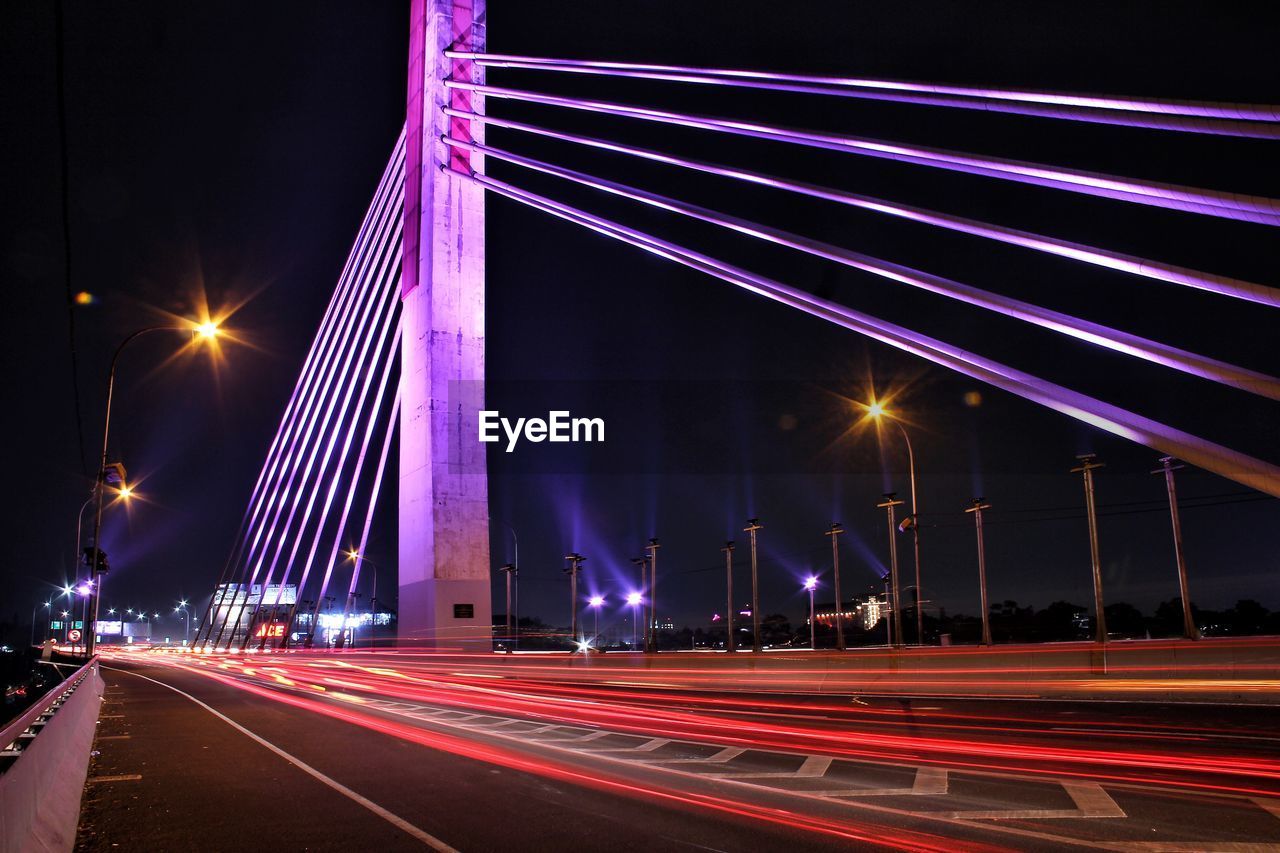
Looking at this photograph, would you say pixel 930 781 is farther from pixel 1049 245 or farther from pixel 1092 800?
pixel 1049 245

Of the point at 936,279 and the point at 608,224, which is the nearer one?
the point at 936,279

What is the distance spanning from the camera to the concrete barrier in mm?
4984

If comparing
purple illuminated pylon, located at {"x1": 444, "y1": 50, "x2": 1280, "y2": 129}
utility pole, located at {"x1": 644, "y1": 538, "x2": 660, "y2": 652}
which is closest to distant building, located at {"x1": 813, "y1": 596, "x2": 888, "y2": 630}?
utility pole, located at {"x1": 644, "y1": 538, "x2": 660, "y2": 652}

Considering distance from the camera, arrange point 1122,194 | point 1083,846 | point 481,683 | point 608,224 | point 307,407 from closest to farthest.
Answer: point 1083,846 < point 1122,194 < point 608,224 < point 481,683 < point 307,407

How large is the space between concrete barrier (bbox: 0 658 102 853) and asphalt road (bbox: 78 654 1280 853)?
0.97 ft

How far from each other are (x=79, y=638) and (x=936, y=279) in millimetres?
65227

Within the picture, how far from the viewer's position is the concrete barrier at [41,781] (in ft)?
16.4

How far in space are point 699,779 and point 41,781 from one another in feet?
17.1

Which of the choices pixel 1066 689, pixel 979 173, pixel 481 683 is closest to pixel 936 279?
pixel 979 173

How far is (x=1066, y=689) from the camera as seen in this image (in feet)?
58.4

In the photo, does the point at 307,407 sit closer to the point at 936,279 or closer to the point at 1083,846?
the point at 936,279

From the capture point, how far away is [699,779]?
8.94 m

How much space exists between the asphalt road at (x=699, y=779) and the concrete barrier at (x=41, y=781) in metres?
0.30

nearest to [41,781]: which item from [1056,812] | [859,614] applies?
[1056,812]
